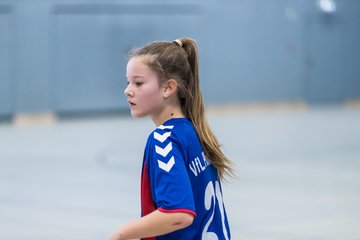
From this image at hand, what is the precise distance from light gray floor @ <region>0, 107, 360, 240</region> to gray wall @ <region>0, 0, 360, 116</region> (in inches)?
84.5

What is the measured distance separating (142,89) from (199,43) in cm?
1902

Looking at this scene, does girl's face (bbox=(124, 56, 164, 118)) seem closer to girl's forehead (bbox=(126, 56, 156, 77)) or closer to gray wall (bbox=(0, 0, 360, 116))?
girl's forehead (bbox=(126, 56, 156, 77))

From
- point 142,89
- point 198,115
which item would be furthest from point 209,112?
point 142,89

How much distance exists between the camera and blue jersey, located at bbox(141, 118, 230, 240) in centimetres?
269

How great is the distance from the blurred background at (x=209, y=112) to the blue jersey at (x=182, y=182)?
13.1 ft

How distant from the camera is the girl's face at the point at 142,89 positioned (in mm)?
2885

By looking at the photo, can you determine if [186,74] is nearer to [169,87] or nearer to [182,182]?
[169,87]

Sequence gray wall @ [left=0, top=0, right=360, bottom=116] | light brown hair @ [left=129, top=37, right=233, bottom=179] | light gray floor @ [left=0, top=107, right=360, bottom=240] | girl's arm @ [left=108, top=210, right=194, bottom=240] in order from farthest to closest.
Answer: gray wall @ [left=0, top=0, right=360, bottom=116]
light gray floor @ [left=0, top=107, right=360, bottom=240]
light brown hair @ [left=129, top=37, right=233, bottom=179]
girl's arm @ [left=108, top=210, right=194, bottom=240]

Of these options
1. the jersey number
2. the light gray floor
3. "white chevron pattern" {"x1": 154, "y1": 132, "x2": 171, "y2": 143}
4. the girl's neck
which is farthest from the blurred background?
"white chevron pattern" {"x1": 154, "y1": 132, "x2": 171, "y2": 143}

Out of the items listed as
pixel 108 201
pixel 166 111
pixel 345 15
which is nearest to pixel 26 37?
pixel 345 15

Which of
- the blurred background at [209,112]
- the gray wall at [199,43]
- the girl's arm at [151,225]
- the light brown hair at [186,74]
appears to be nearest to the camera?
the girl's arm at [151,225]

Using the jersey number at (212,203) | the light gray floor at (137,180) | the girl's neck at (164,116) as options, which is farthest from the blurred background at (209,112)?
the girl's neck at (164,116)

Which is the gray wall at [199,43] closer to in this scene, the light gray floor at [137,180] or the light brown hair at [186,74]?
the light gray floor at [137,180]

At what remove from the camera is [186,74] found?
2.96 meters
